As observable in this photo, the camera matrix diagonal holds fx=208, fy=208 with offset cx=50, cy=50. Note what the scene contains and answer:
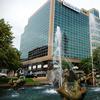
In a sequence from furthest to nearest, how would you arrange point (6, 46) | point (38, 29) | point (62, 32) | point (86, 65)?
point (38, 29) → point (62, 32) → point (86, 65) → point (6, 46)

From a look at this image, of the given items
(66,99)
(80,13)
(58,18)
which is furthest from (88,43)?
(66,99)

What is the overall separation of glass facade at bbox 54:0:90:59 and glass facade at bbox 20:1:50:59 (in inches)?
274

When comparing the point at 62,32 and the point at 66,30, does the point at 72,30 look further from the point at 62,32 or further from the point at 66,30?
the point at 62,32

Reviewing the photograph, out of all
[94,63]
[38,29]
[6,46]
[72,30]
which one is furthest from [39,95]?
[38,29]

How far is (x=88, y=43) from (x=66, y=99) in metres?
114

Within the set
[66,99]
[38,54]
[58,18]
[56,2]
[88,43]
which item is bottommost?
[66,99]

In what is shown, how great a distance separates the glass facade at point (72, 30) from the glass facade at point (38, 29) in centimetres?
695

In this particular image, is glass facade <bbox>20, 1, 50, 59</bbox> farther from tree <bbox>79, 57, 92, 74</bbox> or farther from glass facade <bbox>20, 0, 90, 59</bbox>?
tree <bbox>79, 57, 92, 74</bbox>

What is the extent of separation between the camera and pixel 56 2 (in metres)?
109

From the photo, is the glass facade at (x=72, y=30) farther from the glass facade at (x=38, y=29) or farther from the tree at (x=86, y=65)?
the tree at (x=86, y=65)

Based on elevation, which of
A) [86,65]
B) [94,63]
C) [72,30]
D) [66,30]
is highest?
[72,30]

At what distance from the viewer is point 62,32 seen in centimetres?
A: 10781

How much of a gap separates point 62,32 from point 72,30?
8180 mm

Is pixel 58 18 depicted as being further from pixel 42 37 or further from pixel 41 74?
pixel 41 74
